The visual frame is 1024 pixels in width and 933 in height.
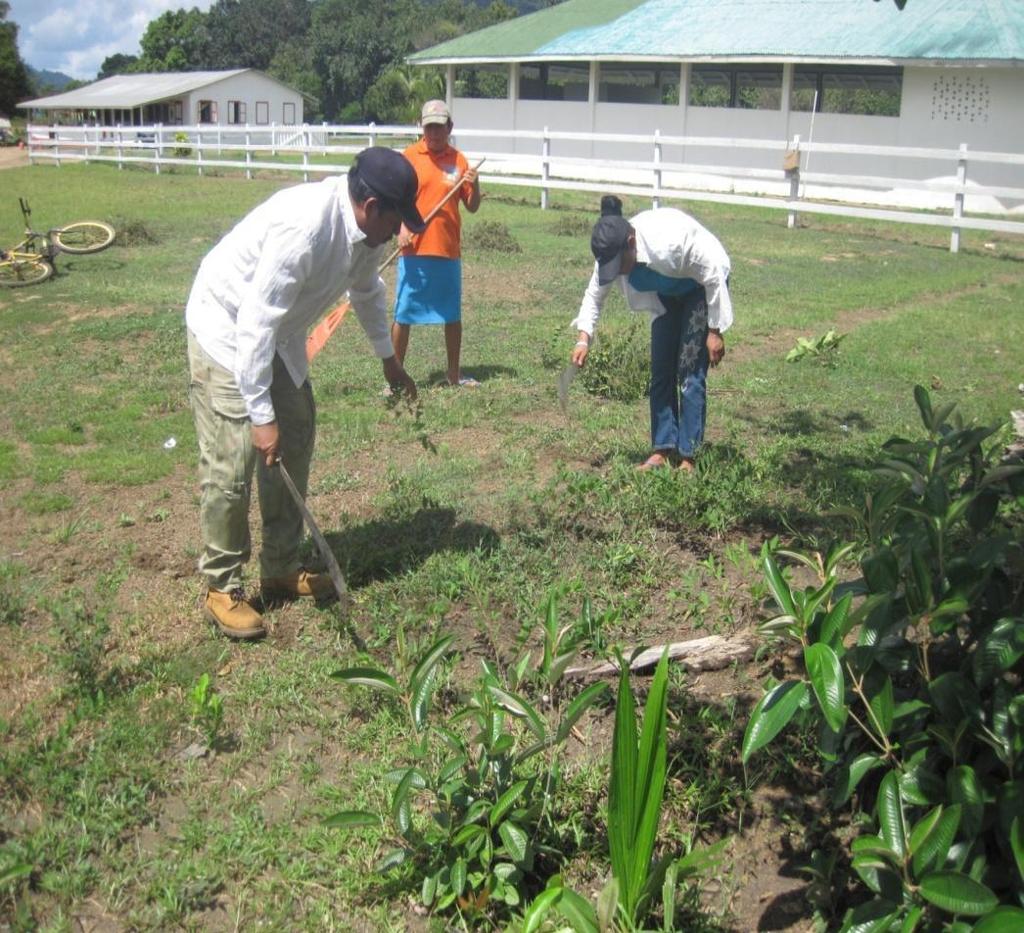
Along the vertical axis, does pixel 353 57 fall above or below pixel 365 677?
above

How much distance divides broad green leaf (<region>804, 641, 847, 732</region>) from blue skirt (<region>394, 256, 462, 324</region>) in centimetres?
539

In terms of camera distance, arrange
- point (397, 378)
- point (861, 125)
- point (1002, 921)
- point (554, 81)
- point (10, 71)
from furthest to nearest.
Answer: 1. point (10, 71)
2. point (554, 81)
3. point (861, 125)
4. point (397, 378)
5. point (1002, 921)

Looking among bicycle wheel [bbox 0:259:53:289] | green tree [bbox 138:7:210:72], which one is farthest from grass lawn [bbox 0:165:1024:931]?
green tree [bbox 138:7:210:72]

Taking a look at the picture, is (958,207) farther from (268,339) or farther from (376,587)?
(268,339)

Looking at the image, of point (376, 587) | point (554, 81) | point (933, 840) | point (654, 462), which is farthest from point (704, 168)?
point (554, 81)

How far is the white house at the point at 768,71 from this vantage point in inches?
915

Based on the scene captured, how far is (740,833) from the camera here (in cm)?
336

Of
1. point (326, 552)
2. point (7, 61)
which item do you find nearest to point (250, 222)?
point (326, 552)

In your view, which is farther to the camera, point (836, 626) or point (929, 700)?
point (929, 700)

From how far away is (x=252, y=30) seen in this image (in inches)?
4038

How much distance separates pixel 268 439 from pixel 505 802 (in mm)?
1722

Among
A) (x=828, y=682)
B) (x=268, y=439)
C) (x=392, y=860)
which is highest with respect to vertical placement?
(x=268, y=439)

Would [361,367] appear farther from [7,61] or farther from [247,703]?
[7,61]

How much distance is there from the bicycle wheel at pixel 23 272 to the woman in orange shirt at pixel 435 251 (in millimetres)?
6241
